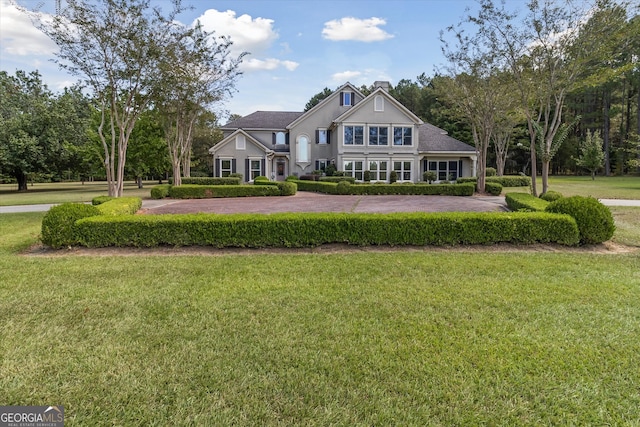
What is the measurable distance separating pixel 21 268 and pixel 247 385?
580 centimetres

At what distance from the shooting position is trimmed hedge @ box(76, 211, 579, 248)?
7.71 meters

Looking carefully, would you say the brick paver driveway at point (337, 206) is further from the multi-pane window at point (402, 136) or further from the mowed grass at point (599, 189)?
the multi-pane window at point (402, 136)

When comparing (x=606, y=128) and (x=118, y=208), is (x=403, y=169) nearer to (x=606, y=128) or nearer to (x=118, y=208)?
(x=118, y=208)

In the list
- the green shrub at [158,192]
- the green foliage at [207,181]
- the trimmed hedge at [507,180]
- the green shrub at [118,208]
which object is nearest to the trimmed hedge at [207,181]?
the green foliage at [207,181]

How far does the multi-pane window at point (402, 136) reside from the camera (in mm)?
28219

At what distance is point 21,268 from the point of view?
20.3 feet

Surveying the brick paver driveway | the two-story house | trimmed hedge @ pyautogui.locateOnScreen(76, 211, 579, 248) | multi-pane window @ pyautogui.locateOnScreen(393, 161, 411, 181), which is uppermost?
the two-story house

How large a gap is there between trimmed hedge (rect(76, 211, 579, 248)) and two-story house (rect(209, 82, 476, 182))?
20.3 m

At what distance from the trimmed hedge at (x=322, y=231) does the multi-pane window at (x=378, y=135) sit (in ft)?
69.2

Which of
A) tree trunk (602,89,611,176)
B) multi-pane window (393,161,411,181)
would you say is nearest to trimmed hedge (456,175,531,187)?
multi-pane window (393,161,411,181)

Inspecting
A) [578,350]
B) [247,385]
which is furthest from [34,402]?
[578,350]

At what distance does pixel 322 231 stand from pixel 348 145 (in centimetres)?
2106

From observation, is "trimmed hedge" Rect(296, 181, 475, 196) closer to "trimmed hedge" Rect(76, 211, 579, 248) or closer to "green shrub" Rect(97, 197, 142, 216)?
"green shrub" Rect(97, 197, 142, 216)

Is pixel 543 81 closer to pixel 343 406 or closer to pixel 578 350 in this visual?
pixel 578 350
